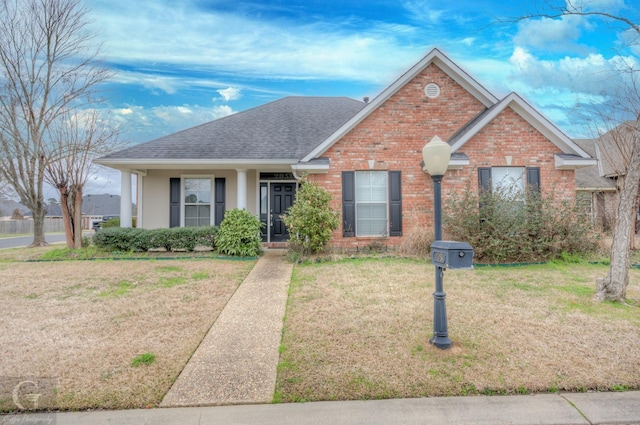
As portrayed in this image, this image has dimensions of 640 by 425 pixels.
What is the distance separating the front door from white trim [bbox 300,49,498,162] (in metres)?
2.39

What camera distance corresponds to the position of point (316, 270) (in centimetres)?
807

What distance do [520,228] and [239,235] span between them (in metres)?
7.60

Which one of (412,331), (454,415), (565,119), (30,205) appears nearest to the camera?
(454,415)

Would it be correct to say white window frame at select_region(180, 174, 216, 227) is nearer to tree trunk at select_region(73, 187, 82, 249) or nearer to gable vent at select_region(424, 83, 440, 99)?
tree trunk at select_region(73, 187, 82, 249)

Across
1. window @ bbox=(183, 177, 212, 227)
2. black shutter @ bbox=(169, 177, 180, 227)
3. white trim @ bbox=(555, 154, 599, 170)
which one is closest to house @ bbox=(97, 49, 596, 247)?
white trim @ bbox=(555, 154, 599, 170)

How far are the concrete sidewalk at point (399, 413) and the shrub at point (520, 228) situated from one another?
19.4 feet

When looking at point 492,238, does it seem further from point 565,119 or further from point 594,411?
point 565,119

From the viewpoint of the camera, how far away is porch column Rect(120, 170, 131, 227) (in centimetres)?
1131

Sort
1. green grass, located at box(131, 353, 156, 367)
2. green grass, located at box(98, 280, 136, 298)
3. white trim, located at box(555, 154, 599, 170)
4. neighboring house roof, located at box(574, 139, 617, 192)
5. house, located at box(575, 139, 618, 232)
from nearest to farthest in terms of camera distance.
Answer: green grass, located at box(131, 353, 156, 367), green grass, located at box(98, 280, 136, 298), white trim, located at box(555, 154, 599, 170), house, located at box(575, 139, 618, 232), neighboring house roof, located at box(574, 139, 617, 192)

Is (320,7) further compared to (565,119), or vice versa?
(565,119)

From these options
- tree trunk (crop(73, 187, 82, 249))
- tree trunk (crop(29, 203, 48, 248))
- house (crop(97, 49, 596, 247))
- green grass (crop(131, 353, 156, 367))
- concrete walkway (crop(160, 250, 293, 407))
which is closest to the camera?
concrete walkway (crop(160, 250, 293, 407))

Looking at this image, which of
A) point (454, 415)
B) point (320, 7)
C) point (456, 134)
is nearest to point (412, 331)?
point (454, 415)

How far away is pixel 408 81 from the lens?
1059 cm

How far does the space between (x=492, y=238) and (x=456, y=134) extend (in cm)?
372
